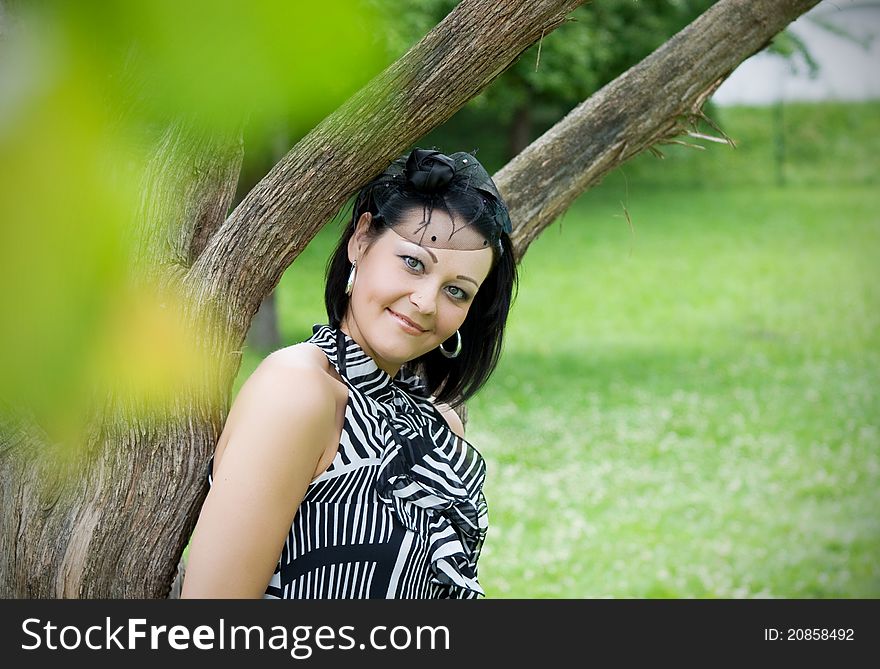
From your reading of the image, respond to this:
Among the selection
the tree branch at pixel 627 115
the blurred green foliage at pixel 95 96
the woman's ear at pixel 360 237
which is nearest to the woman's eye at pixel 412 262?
the woman's ear at pixel 360 237

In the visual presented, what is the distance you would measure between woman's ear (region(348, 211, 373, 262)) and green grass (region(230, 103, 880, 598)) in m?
0.70

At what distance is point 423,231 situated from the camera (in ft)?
5.83

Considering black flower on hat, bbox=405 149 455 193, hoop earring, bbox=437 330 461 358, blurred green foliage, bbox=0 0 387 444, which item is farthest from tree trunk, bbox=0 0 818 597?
blurred green foliage, bbox=0 0 387 444

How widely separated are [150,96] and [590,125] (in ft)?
6.43

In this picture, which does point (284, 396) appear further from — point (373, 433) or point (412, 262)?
point (412, 262)

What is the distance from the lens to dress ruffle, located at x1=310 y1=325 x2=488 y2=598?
1.76 m

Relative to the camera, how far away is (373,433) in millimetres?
1738

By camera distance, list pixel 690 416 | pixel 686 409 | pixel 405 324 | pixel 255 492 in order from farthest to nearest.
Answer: pixel 686 409
pixel 690 416
pixel 405 324
pixel 255 492

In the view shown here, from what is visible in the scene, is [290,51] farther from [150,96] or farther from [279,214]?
[279,214]

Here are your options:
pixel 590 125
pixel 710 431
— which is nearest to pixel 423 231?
pixel 590 125

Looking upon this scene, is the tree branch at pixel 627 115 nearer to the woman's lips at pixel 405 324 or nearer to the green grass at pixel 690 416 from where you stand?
the woman's lips at pixel 405 324

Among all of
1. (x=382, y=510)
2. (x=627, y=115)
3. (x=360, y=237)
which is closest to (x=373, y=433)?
(x=382, y=510)

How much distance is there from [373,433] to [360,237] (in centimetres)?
37

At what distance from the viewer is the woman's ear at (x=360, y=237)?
6.08 feet
